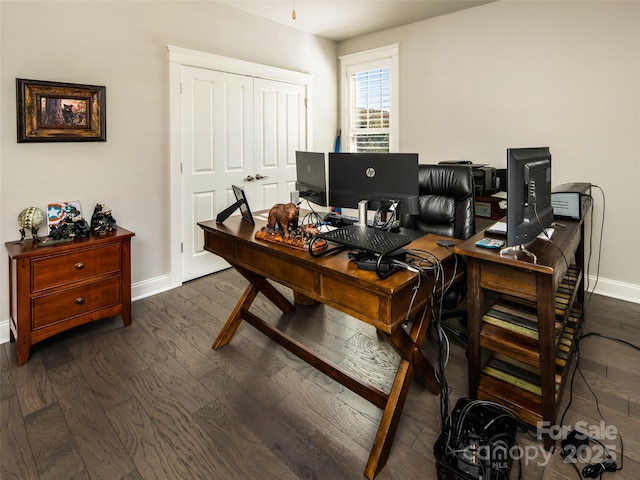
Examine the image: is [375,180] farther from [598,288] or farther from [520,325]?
[598,288]

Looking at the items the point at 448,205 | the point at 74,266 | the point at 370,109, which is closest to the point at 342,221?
the point at 448,205

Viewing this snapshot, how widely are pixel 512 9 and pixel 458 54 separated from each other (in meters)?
0.57

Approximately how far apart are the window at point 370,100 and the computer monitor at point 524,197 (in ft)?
9.68

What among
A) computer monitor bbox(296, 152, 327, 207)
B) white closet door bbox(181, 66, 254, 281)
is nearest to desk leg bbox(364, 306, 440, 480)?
computer monitor bbox(296, 152, 327, 207)

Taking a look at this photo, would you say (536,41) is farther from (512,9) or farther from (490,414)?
(490,414)

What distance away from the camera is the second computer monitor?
6.24ft

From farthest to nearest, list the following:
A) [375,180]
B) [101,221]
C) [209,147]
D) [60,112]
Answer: [209,147]
[101,221]
[60,112]
[375,180]

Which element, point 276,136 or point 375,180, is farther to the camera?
point 276,136

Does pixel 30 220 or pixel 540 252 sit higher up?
pixel 30 220

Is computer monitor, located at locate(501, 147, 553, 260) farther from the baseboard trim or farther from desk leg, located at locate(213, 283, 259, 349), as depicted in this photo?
the baseboard trim

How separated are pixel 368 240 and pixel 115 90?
103 inches

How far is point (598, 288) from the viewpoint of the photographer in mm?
3346

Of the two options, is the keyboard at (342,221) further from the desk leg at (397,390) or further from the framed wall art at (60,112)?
the framed wall art at (60,112)

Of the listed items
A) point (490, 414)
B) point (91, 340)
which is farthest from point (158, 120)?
point (490, 414)
